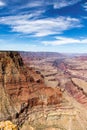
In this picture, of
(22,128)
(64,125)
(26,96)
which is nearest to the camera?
(22,128)

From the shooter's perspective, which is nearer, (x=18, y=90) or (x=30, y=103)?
(x=30, y=103)

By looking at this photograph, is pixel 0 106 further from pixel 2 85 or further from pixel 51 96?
pixel 51 96

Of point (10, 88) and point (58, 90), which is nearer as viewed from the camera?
point (10, 88)

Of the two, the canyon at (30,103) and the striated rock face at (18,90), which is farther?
the striated rock face at (18,90)

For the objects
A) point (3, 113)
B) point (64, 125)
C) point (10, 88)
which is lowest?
point (64, 125)

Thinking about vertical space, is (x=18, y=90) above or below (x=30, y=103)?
above

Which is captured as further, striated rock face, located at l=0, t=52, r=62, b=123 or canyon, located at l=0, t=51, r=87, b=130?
striated rock face, located at l=0, t=52, r=62, b=123

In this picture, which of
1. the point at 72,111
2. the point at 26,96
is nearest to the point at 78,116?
the point at 72,111

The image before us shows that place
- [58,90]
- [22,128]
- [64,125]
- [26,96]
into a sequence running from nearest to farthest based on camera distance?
[22,128] → [64,125] → [26,96] → [58,90]
